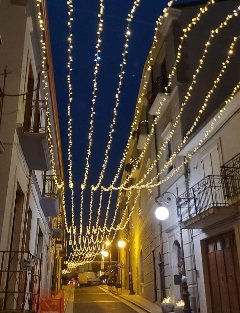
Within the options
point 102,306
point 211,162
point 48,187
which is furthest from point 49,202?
point 102,306

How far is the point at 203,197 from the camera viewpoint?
1172cm

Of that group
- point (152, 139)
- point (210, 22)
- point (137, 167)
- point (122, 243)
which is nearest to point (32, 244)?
point (152, 139)

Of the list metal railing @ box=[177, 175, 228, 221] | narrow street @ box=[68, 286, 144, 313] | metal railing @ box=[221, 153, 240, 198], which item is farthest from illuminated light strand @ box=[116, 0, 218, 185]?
narrow street @ box=[68, 286, 144, 313]

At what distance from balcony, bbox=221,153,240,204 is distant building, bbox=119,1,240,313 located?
0.03m

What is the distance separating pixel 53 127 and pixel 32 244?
5.54 m

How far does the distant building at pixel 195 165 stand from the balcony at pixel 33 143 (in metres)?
4.61

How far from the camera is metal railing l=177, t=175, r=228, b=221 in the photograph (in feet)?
35.6

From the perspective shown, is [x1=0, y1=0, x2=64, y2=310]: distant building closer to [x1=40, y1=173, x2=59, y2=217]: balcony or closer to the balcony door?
[x1=40, y1=173, x2=59, y2=217]: balcony

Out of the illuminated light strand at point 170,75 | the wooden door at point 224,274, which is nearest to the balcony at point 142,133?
the illuminated light strand at point 170,75

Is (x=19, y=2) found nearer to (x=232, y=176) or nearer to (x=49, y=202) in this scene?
(x=49, y=202)

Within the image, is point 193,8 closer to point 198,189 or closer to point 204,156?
point 204,156

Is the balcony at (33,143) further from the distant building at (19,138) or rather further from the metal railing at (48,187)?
the metal railing at (48,187)

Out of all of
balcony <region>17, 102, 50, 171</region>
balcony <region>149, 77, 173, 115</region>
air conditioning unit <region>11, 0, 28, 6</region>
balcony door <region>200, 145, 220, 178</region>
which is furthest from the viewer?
balcony <region>149, 77, 173, 115</region>

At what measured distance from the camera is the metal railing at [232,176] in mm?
10055
